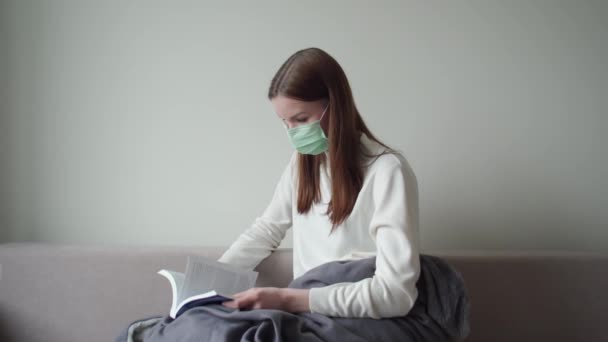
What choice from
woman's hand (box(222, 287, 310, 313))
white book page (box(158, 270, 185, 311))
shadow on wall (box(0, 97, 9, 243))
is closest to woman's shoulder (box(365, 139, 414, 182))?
woman's hand (box(222, 287, 310, 313))

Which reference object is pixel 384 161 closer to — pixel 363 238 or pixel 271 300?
pixel 363 238

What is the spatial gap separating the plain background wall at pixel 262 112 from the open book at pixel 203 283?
49 cm

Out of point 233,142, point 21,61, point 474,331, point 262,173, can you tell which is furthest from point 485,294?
point 21,61

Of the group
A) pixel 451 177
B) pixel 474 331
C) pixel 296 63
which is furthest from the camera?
pixel 451 177

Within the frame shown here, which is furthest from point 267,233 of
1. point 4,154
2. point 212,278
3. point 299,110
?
point 4,154

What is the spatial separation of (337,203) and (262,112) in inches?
24.9

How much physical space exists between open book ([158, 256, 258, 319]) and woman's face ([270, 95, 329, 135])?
17.3 inches

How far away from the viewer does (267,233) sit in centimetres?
143

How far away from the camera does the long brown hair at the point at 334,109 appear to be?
3.81 feet

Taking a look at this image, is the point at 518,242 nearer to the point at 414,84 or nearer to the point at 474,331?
the point at 474,331

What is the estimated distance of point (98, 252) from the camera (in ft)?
4.77

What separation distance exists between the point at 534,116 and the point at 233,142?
1146 millimetres

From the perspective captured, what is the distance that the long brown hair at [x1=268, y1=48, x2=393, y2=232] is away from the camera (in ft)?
3.81

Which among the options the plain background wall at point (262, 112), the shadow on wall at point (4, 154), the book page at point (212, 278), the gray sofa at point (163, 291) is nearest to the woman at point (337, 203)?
the book page at point (212, 278)
